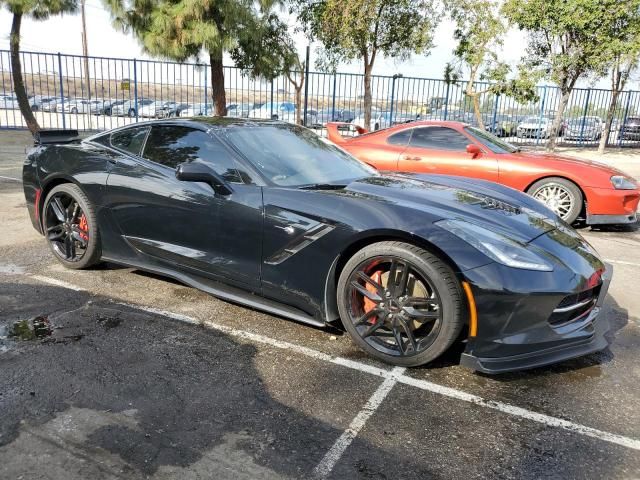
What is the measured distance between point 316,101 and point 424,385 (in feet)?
47.9

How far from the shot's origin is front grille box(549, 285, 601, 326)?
2.69 meters

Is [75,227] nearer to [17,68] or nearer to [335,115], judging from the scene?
[17,68]

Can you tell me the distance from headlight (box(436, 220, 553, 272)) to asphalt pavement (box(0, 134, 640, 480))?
27.1 inches

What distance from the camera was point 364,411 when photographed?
2.55 metres

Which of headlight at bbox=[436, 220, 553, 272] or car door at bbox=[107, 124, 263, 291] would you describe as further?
car door at bbox=[107, 124, 263, 291]

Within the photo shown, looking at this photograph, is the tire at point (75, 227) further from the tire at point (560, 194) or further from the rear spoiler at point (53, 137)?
the tire at point (560, 194)

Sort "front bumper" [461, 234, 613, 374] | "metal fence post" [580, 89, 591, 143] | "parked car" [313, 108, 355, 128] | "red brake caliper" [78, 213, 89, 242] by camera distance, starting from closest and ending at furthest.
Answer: "front bumper" [461, 234, 613, 374] → "red brake caliper" [78, 213, 89, 242] → "parked car" [313, 108, 355, 128] → "metal fence post" [580, 89, 591, 143]

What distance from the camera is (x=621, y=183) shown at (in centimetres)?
636

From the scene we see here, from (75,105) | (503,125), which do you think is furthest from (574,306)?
(503,125)

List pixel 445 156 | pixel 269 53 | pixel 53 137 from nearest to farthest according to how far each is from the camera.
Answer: pixel 53 137 → pixel 445 156 → pixel 269 53

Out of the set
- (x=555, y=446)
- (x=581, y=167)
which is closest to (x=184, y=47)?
(x=581, y=167)

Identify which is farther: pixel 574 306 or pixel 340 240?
pixel 340 240

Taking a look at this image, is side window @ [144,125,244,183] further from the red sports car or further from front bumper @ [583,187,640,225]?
front bumper @ [583,187,640,225]

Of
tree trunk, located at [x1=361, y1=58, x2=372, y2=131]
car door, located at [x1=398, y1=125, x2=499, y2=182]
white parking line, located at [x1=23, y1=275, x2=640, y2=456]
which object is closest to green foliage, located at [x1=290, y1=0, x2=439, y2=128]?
tree trunk, located at [x1=361, y1=58, x2=372, y2=131]
